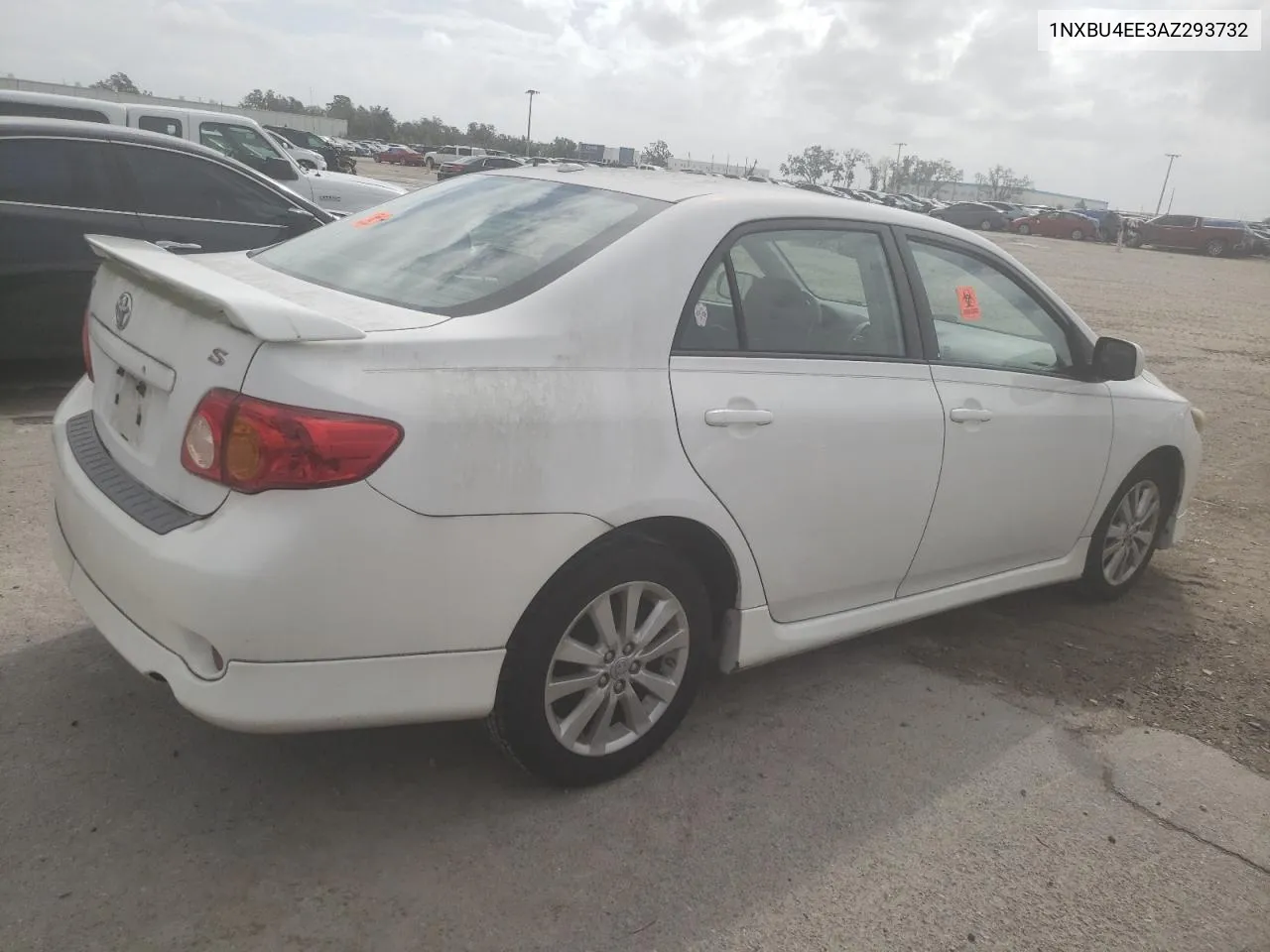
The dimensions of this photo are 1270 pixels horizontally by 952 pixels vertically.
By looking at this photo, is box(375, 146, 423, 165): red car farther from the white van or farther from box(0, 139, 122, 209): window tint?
box(0, 139, 122, 209): window tint

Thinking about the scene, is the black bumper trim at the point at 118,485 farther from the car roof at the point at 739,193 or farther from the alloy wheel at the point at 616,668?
the car roof at the point at 739,193

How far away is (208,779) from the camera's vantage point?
9.12ft

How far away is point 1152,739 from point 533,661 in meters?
2.27

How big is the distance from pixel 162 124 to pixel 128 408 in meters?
10.9

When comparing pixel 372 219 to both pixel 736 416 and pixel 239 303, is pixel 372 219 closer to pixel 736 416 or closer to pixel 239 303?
pixel 239 303

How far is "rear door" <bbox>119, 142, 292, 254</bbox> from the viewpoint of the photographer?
666 centimetres

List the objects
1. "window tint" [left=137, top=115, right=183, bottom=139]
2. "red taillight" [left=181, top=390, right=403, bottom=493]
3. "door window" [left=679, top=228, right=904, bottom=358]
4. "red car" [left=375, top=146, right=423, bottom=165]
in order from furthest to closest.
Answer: "red car" [left=375, top=146, right=423, bottom=165] → "window tint" [left=137, top=115, right=183, bottom=139] → "door window" [left=679, top=228, right=904, bottom=358] → "red taillight" [left=181, top=390, right=403, bottom=493]

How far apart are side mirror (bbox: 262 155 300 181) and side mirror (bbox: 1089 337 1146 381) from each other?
34.6 feet

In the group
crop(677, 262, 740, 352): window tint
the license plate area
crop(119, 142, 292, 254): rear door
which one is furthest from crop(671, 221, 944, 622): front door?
crop(119, 142, 292, 254): rear door

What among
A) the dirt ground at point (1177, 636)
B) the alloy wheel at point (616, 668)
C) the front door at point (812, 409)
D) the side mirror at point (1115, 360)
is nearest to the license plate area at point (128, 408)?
the alloy wheel at point (616, 668)

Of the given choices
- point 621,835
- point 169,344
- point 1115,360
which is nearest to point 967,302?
point 1115,360

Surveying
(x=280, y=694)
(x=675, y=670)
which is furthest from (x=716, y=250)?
(x=280, y=694)

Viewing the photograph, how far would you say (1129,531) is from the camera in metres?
4.66

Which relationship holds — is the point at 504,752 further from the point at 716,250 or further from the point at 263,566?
the point at 716,250
